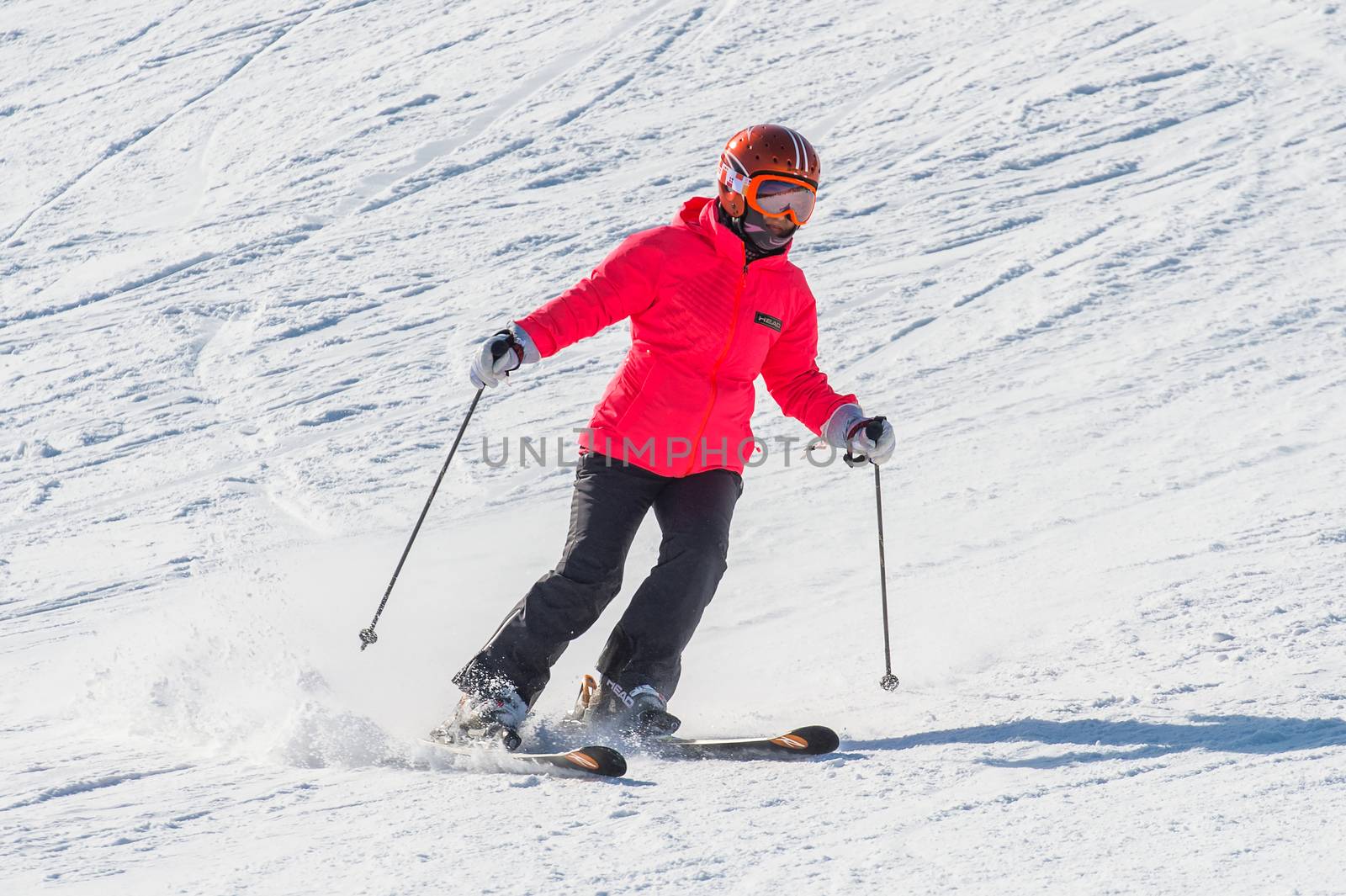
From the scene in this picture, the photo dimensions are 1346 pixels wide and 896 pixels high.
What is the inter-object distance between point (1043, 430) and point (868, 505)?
3.58 ft

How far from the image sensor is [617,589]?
3.64m

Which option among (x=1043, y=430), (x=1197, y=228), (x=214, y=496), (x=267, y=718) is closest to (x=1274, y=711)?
(x=267, y=718)

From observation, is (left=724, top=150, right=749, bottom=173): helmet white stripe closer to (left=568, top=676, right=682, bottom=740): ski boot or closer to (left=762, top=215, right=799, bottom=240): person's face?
(left=762, top=215, right=799, bottom=240): person's face

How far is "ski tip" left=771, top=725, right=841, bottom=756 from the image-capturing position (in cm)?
306

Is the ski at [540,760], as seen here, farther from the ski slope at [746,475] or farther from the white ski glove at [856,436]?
the white ski glove at [856,436]

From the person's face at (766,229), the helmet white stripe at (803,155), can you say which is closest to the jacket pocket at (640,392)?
the person's face at (766,229)

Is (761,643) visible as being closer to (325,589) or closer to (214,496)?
(325,589)

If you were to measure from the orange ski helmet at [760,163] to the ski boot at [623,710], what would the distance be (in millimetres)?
1406

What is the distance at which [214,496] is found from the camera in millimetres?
6523

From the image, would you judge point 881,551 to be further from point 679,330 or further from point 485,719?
point 485,719

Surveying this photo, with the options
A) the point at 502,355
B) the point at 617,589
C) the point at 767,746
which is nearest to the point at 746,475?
the point at 617,589

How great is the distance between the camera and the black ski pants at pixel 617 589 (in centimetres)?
348

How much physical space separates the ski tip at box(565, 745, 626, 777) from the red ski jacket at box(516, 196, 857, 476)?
0.98 metres

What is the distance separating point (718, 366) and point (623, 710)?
1.02m
